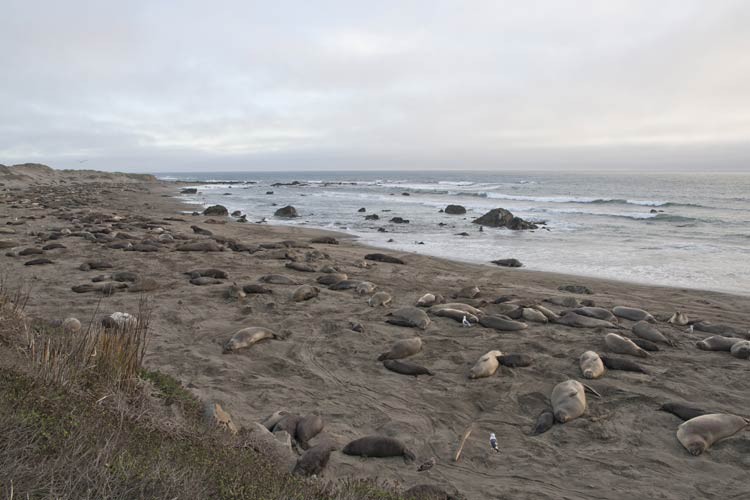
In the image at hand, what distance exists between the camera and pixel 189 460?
276 cm

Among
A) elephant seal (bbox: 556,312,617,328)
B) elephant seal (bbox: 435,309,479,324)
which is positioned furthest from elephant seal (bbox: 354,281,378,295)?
elephant seal (bbox: 556,312,617,328)

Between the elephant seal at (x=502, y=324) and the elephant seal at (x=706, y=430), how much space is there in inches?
116

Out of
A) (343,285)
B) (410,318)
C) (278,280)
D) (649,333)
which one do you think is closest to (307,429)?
(410,318)

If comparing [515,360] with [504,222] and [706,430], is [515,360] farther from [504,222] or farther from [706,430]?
[504,222]

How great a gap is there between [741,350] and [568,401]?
3.40m

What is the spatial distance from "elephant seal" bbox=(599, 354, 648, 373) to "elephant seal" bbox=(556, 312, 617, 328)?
1575 millimetres

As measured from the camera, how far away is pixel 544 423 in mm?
4730

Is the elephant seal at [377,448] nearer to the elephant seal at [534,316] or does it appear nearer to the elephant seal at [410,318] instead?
the elephant seal at [410,318]

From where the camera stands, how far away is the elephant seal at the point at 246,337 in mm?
6412

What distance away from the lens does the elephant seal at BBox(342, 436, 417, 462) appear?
410cm

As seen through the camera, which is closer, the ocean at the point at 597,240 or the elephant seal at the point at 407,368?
the elephant seal at the point at 407,368

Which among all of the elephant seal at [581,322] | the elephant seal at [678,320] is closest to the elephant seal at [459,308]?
the elephant seal at [581,322]

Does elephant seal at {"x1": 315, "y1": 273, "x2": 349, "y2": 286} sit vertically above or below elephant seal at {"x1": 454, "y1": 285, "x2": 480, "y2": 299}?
above

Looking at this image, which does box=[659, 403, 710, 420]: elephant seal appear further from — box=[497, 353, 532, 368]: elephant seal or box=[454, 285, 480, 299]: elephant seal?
box=[454, 285, 480, 299]: elephant seal
